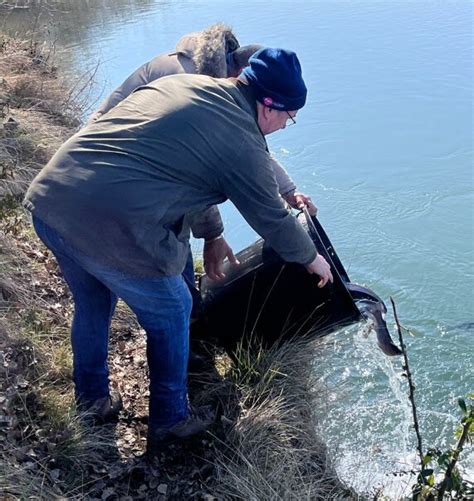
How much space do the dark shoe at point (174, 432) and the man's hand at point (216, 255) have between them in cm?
67

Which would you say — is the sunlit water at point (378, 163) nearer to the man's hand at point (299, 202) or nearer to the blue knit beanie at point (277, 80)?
the man's hand at point (299, 202)

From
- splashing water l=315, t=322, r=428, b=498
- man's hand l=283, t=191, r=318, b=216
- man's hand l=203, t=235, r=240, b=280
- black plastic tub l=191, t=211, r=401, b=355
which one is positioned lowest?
splashing water l=315, t=322, r=428, b=498

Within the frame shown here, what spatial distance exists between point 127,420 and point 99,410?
0.21 meters

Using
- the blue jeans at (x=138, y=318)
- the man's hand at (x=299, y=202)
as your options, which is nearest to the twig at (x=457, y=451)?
the blue jeans at (x=138, y=318)

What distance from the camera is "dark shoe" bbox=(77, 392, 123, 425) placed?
313cm

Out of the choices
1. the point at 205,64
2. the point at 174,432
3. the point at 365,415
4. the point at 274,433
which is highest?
the point at 205,64

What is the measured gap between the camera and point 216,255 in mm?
3330

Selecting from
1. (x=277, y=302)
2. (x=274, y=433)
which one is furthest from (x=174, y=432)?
(x=277, y=302)

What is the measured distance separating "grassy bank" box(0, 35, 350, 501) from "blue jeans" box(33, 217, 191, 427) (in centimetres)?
20

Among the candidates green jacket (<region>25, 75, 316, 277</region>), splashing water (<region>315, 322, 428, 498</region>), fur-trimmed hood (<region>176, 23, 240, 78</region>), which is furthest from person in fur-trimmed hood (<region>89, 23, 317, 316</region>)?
splashing water (<region>315, 322, 428, 498</region>)

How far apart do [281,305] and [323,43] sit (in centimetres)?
704

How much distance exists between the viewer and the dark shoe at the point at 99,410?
313 centimetres

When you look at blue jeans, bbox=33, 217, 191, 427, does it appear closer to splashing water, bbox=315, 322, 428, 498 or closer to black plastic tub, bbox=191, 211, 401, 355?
black plastic tub, bbox=191, 211, 401, 355

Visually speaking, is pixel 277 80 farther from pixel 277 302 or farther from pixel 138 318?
pixel 277 302
